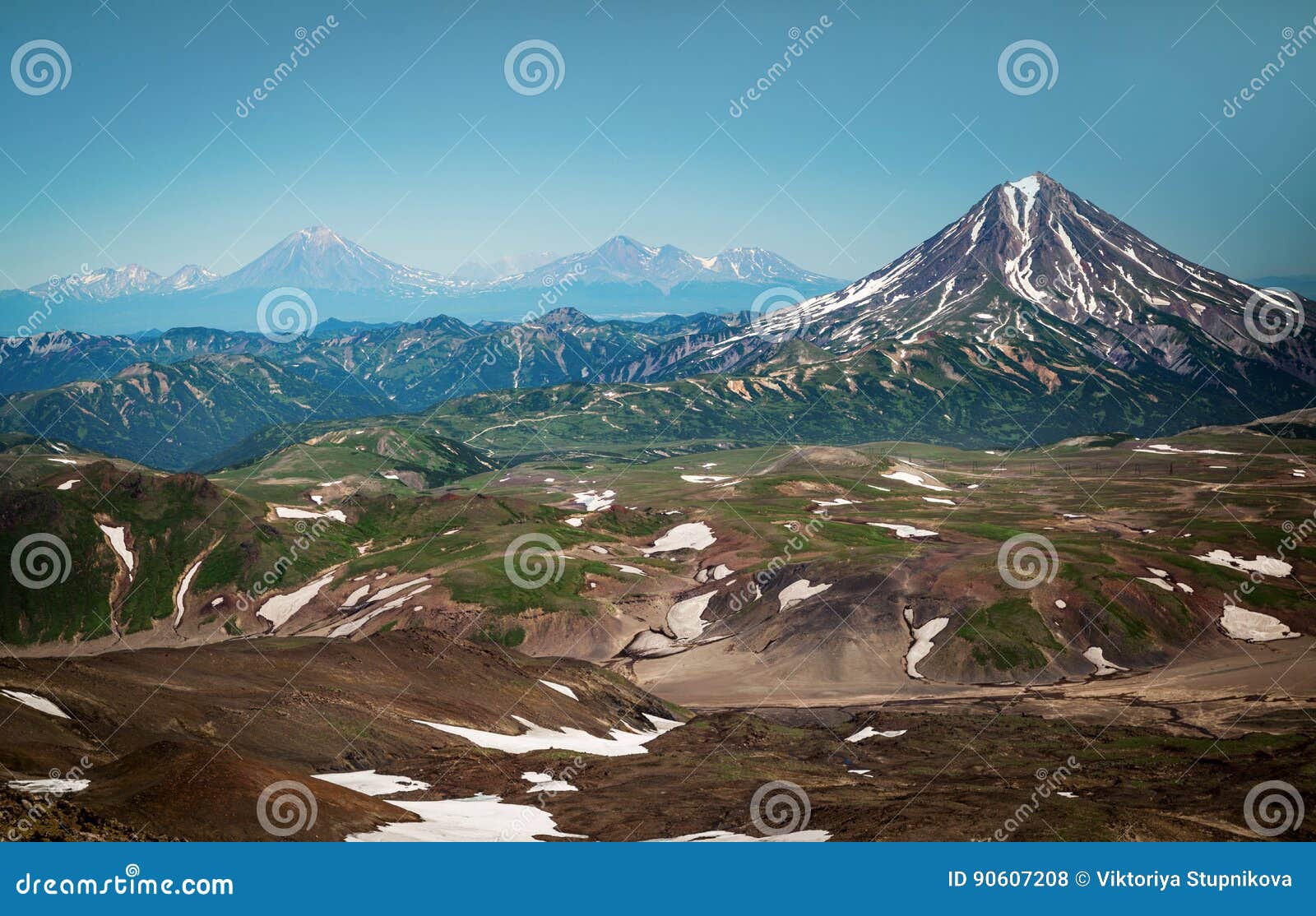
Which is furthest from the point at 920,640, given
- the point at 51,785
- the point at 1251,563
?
the point at 51,785

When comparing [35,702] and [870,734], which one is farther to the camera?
[870,734]

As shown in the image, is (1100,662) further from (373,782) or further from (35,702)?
(35,702)

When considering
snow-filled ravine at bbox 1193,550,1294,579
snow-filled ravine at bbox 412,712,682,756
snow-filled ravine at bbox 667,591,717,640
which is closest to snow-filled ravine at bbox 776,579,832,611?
snow-filled ravine at bbox 667,591,717,640

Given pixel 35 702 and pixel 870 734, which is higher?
pixel 35 702

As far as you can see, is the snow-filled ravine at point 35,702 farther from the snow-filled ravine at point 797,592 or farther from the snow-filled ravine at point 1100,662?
the snow-filled ravine at point 1100,662

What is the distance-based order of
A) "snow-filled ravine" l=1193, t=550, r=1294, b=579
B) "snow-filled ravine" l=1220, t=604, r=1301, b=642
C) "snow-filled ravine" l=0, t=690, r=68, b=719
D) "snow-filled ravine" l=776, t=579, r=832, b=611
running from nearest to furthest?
"snow-filled ravine" l=0, t=690, r=68, b=719 < "snow-filled ravine" l=1220, t=604, r=1301, b=642 < "snow-filled ravine" l=776, t=579, r=832, b=611 < "snow-filled ravine" l=1193, t=550, r=1294, b=579

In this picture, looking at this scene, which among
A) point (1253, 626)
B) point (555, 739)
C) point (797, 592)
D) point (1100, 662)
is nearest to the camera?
point (555, 739)

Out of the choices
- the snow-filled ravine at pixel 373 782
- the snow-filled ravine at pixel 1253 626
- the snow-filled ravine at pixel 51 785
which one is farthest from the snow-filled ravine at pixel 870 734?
the snow-filled ravine at pixel 51 785

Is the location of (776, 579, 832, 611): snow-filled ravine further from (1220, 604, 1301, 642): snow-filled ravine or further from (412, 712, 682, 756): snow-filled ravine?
(1220, 604, 1301, 642): snow-filled ravine
